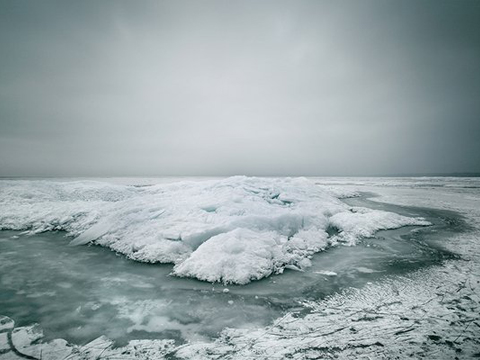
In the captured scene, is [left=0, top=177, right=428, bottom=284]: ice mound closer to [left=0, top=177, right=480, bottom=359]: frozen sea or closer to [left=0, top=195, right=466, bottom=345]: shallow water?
[left=0, top=177, right=480, bottom=359]: frozen sea

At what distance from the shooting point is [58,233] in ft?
34.9

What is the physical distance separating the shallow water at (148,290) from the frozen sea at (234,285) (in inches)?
1.3

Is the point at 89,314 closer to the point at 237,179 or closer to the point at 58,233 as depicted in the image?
the point at 58,233

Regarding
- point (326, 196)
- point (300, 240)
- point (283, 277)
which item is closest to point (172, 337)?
point (283, 277)

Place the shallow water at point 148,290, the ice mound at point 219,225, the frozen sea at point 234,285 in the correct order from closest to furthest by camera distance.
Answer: the frozen sea at point 234,285 → the shallow water at point 148,290 → the ice mound at point 219,225

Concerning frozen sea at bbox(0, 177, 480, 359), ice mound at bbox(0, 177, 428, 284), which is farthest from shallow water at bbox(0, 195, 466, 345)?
ice mound at bbox(0, 177, 428, 284)

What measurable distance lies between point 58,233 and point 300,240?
11.3 metres

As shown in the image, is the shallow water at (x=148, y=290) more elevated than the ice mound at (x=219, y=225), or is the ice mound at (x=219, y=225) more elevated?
the ice mound at (x=219, y=225)

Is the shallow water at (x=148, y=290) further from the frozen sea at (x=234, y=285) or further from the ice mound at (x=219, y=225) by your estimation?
the ice mound at (x=219, y=225)

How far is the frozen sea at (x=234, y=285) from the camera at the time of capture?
3.41 metres

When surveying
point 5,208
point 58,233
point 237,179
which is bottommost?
point 58,233

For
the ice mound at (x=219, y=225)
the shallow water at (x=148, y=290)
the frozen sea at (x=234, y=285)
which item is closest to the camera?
the frozen sea at (x=234, y=285)

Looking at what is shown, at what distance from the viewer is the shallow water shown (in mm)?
3979

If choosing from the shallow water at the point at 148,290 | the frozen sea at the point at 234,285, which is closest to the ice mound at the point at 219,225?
the frozen sea at the point at 234,285
